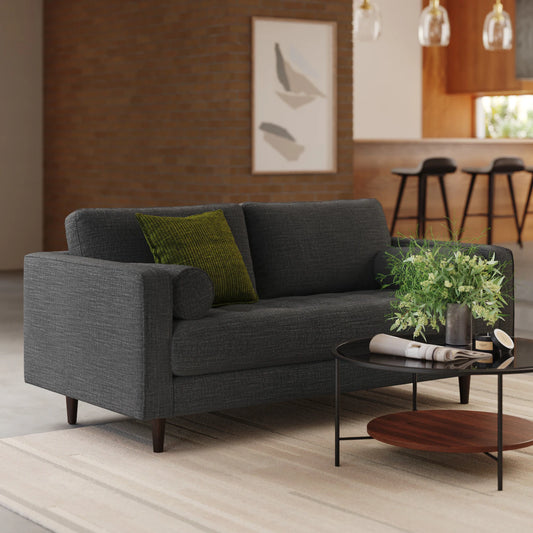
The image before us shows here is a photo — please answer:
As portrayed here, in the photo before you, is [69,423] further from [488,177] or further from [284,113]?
[488,177]

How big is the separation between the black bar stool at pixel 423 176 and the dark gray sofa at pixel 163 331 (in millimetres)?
4010

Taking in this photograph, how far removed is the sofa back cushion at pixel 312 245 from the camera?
14.6 feet

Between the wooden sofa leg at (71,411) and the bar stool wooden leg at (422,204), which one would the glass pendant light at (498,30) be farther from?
the wooden sofa leg at (71,411)

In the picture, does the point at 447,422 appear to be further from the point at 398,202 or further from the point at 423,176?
the point at 398,202

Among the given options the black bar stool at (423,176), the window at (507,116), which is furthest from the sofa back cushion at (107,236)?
the window at (507,116)

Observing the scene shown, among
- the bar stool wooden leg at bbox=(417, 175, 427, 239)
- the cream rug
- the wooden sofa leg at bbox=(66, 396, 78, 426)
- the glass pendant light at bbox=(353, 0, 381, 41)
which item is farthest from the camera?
the bar stool wooden leg at bbox=(417, 175, 427, 239)

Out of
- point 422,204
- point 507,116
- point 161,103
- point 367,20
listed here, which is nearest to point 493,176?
point 422,204

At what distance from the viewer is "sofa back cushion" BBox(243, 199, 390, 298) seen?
4.45 meters

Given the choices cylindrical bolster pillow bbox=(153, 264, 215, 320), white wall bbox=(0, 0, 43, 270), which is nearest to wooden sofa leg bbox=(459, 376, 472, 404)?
cylindrical bolster pillow bbox=(153, 264, 215, 320)

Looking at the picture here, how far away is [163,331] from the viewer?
3.45m

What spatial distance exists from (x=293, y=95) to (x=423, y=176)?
1.75 metres

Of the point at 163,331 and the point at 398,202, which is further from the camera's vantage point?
the point at 398,202

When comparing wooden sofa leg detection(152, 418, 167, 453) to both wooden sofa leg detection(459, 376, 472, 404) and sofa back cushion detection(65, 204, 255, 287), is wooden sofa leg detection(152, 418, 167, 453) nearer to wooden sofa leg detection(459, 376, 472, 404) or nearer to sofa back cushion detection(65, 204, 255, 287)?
sofa back cushion detection(65, 204, 255, 287)

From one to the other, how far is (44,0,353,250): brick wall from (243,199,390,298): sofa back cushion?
251 cm
